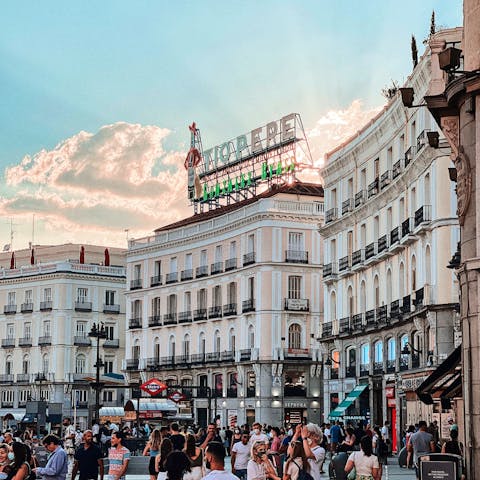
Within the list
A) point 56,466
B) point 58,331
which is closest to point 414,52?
point 56,466

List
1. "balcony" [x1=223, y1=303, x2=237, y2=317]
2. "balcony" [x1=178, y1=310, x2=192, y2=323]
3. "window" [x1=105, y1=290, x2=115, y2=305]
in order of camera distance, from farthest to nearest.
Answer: "window" [x1=105, y1=290, x2=115, y2=305] → "balcony" [x1=178, y1=310, x2=192, y2=323] → "balcony" [x1=223, y1=303, x2=237, y2=317]

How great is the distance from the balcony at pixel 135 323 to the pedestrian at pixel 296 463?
247 ft

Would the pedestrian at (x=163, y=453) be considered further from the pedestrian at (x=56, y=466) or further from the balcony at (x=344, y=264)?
the balcony at (x=344, y=264)

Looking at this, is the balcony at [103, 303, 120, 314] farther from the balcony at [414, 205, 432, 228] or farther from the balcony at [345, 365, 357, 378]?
the balcony at [414, 205, 432, 228]

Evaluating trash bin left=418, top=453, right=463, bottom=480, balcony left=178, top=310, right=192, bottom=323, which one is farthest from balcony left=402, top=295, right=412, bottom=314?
balcony left=178, top=310, right=192, bottom=323

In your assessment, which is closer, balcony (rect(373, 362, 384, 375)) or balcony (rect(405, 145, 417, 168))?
balcony (rect(405, 145, 417, 168))

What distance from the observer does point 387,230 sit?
2141 inches

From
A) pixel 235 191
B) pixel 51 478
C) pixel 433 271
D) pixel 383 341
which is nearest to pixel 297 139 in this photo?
pixel 235 191

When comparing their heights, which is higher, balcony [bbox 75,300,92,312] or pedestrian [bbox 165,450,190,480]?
balcony [bbox 75,300,92,312]

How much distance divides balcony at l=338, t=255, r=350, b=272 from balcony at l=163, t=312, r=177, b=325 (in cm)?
2688

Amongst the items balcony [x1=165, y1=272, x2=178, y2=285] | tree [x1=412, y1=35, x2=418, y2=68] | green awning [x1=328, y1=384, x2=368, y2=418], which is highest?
tree [x1=412, y1=35, x2=418, y2=68]

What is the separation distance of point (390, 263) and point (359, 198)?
21.0 ft

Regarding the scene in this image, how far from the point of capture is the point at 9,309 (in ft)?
345

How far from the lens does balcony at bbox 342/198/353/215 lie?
60.7 meters
